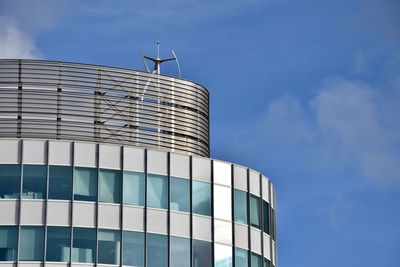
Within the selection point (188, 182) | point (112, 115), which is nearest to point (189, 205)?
point (188, 182)

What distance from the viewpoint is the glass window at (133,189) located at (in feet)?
312

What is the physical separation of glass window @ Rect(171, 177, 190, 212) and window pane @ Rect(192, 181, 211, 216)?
0.51 metres

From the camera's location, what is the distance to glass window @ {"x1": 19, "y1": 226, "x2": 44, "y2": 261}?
91938 millimetres

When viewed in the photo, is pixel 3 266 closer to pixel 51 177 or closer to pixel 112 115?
pixel 51 177

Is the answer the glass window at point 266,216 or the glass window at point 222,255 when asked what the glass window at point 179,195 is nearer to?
the glass window at point 222,255

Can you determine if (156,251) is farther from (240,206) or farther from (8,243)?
(8,243)

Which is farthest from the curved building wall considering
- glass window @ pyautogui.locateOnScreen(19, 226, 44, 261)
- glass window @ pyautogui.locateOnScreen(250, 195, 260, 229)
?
glass window @ pyautogui.locateOnScreen(250, 195, 260, 229)

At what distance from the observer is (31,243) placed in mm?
92188

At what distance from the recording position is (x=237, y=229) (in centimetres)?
9844

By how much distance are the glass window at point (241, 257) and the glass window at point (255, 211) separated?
90.9 inches

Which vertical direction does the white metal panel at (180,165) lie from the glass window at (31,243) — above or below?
above

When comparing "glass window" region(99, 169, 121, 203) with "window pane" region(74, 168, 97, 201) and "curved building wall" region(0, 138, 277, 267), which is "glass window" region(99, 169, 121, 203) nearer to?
"curved building wall" region(0, 138, 277, 267)

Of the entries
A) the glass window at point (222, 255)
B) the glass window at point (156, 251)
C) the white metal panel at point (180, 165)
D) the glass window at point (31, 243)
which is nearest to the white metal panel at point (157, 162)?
the white metal panel at point (180, 165)

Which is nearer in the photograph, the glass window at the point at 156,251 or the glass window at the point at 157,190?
the glass window at the point at 156,251
